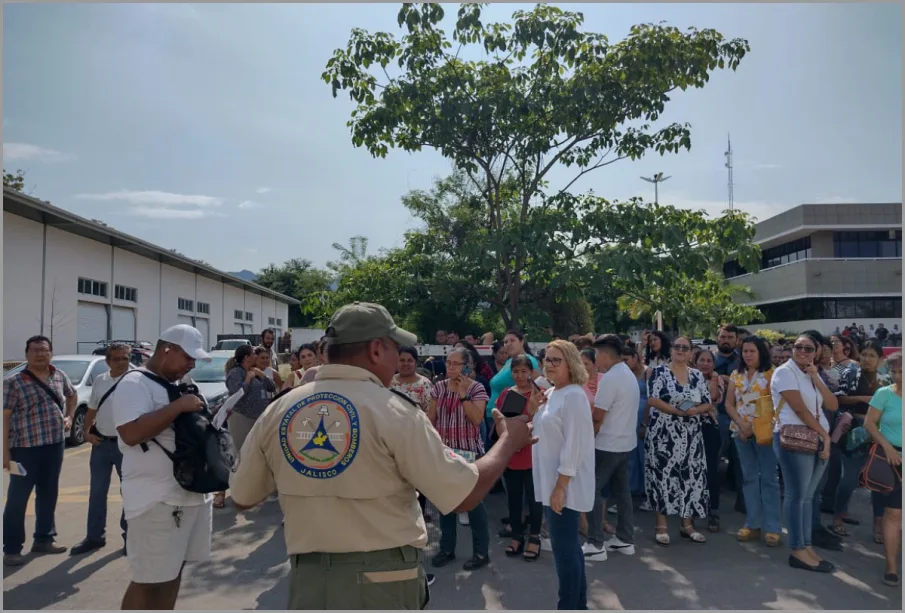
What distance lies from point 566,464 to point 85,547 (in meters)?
4.51

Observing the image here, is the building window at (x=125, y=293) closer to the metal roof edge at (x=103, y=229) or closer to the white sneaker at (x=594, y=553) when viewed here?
the metal roof edge at (x=103, y=229)

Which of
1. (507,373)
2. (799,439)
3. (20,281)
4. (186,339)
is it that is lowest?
(799,439)

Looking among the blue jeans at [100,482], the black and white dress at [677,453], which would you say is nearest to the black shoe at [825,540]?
the black and white dress at [677,453]

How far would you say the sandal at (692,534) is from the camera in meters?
6.28

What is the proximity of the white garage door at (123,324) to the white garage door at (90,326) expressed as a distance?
750 mm

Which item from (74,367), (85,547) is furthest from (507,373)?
(74,367)

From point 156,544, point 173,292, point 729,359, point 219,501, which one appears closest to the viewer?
point 156,544

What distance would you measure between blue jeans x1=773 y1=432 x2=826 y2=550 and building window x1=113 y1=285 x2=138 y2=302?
26.6 metres

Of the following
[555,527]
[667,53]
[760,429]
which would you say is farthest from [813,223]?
[555,527]

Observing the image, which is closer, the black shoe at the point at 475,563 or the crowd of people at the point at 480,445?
Result: the crowd of people at the point at 480,445

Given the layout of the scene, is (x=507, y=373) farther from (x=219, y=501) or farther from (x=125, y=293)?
(x=125, y=293)

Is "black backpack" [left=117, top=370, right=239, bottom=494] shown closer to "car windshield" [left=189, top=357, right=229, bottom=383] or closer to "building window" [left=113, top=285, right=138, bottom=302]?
"car windshield" [left=189, top=357, right=229, bottom=383]

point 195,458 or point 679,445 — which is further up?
point 195,458

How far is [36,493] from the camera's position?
5.86m
